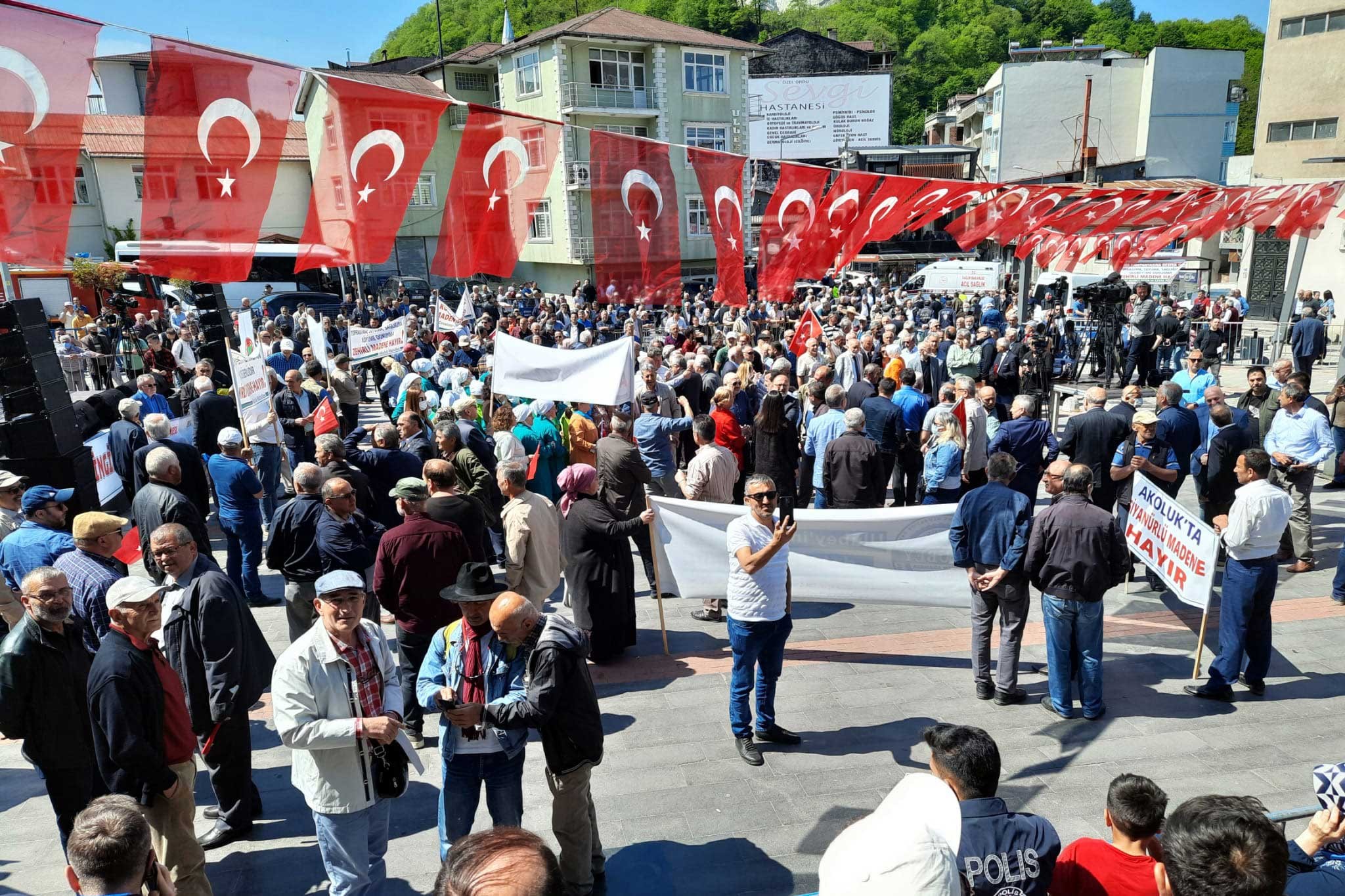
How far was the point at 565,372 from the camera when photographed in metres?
8.97

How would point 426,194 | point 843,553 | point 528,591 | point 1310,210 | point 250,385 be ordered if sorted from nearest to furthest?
point 528,591
point 843,553
point 250,385
point 1310,210
point 426,194

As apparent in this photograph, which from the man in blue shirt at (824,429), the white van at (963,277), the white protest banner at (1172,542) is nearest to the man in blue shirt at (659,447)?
the man in blue shirt at (824,429)

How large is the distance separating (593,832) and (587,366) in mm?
5362

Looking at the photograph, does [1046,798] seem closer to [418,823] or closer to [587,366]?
[418,823]

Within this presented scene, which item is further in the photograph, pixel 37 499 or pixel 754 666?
pixel 37 499

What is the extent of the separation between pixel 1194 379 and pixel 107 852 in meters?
11.4

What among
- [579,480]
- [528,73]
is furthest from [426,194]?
[579,480]

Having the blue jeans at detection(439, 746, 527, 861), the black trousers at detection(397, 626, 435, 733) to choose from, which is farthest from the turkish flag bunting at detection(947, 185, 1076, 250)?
the blue jeans at detection(439, 746, 527, 861)

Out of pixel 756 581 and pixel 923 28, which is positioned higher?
pixel 923 28

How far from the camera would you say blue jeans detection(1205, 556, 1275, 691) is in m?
5.86

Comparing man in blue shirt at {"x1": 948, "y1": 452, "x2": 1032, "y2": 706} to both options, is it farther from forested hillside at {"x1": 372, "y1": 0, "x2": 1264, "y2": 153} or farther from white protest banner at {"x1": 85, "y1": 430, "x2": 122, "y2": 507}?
forested hillside at {"x1": 372, "y1": 0, "x2": 1264, "y2": 153}

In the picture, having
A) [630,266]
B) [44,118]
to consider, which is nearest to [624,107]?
[630,266]

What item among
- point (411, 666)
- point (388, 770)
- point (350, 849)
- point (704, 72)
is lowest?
point (411, 666)

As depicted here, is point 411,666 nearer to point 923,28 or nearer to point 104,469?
point 104,469
